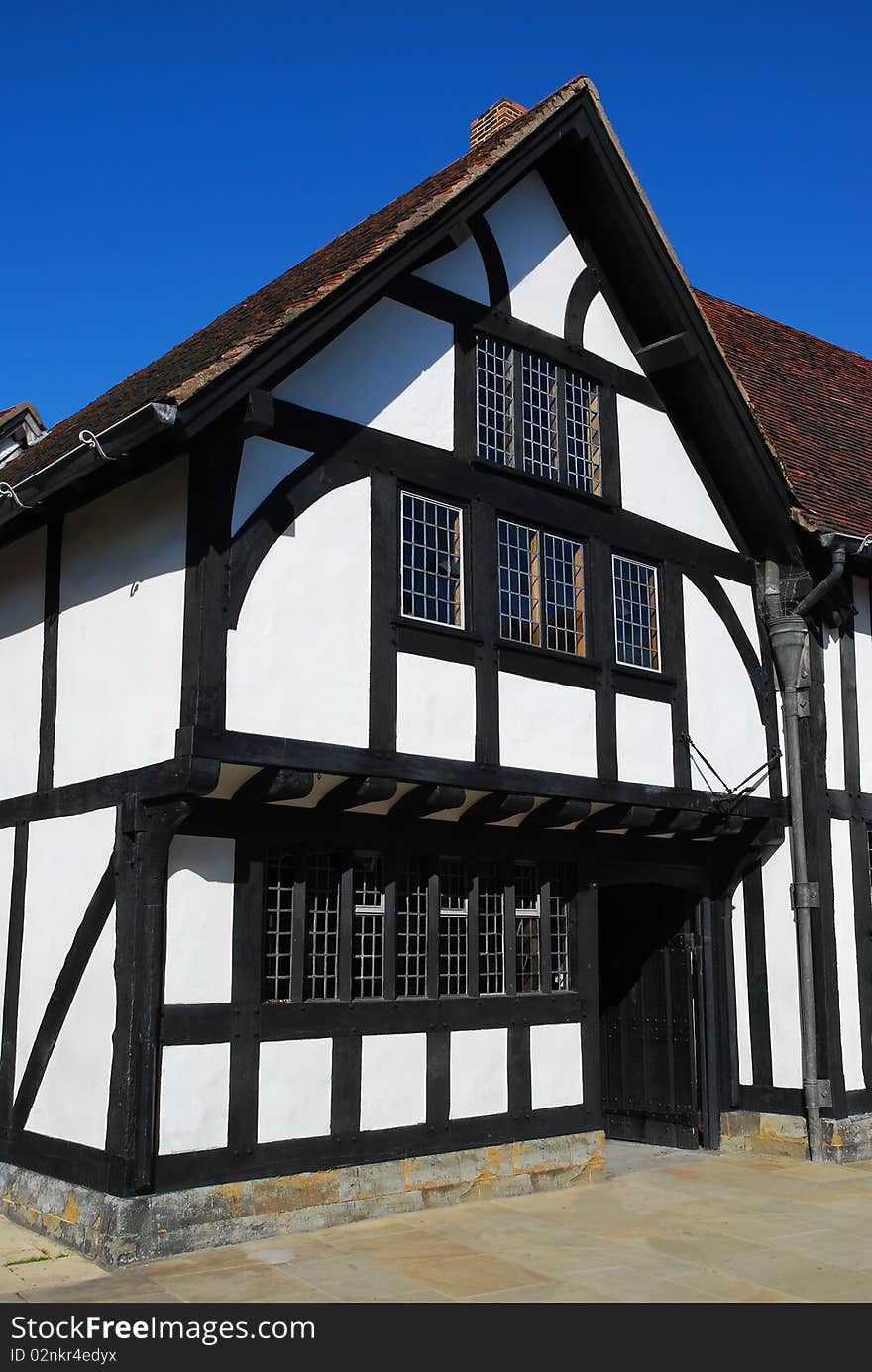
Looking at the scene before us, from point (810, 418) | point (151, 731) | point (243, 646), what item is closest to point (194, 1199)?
point (151, 731)

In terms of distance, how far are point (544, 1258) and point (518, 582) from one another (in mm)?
5191

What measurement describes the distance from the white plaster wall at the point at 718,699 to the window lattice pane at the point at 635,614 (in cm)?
42

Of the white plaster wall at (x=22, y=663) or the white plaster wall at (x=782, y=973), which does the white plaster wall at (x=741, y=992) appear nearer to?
the white plaster wall at (x=782, y=973)

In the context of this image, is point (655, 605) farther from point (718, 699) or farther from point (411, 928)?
point (411, 928)

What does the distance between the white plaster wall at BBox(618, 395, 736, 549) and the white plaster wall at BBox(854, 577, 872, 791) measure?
1.93 m

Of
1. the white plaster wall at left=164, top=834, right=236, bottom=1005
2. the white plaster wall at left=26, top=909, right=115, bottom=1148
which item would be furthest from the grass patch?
the white plaster wall at left=164, top=834, right=236, bottom=1005

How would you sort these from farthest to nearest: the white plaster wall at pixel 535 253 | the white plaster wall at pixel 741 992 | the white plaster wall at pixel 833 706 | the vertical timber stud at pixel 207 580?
the white plaster wall at pixel 833 706
the white plaster wall at pixel 741 992
the white plaster wall at pixel 535 253
the vertical timber stud at pixel 207 580

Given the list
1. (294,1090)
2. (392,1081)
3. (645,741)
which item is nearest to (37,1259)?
(294,1090)

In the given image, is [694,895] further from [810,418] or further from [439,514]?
[810,418]

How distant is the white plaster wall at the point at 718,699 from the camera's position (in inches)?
477

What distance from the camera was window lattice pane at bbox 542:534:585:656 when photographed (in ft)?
36.2

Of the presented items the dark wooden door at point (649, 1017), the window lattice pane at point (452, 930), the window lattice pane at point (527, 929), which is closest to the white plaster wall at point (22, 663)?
the window lattice pane at point (452, 930)

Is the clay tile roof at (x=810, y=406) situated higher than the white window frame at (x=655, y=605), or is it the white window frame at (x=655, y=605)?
the clay tile roof at (x=810, y=406)

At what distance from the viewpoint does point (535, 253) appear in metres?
11.6
